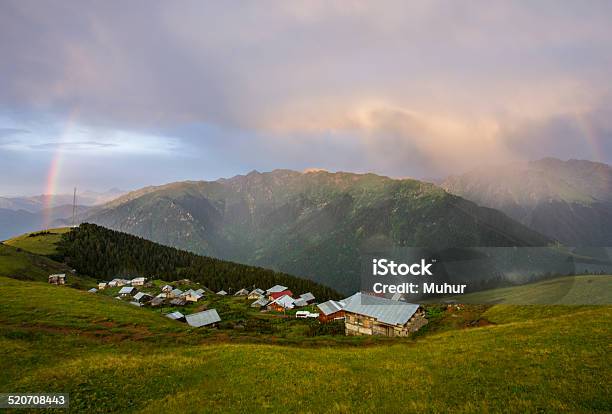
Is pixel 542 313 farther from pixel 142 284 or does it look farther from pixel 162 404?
pixel 142 284

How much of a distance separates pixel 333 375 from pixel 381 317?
47269 mm

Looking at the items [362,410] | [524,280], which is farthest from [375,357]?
[524,280]

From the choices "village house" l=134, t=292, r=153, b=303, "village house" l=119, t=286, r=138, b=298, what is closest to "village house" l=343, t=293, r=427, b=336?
"village house" l=134, t=292, r=153, b=303

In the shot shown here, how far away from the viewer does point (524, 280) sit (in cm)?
19475

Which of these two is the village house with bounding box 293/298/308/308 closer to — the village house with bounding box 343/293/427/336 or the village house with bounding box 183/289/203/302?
the village house with bounding box 183/289/203/302

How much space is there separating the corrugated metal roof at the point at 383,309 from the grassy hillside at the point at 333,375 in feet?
96.5

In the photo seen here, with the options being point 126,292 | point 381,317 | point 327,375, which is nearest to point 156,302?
Answer: point 126,292

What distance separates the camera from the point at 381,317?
67.7 meters

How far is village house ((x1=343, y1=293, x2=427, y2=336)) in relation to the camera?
2525 inches

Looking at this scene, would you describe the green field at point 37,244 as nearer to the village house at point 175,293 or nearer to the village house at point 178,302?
the village house at point 175,293

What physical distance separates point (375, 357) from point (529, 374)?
42.9 ft

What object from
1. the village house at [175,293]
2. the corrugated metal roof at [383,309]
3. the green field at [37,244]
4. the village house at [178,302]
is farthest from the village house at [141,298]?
the corrugated metal roof at [383,309]

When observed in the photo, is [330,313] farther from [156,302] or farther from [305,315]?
[156,302]

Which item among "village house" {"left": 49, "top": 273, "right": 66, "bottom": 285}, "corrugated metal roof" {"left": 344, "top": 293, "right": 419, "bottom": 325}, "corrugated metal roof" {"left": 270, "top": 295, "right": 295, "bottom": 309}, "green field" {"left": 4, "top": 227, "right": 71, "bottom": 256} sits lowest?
"corrugated metal roof" {"left": 270, "top": 295, "right": 295, "bottom": 309}
